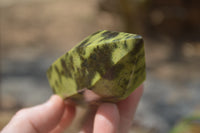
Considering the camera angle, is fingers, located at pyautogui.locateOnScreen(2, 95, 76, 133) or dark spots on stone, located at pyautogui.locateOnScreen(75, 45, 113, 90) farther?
fingers, located at pyautogui.locateOnScreen(2, 95, 76, 133)

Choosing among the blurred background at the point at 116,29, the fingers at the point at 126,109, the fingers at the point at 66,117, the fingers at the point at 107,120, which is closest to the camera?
the fingers at the point at 107,120

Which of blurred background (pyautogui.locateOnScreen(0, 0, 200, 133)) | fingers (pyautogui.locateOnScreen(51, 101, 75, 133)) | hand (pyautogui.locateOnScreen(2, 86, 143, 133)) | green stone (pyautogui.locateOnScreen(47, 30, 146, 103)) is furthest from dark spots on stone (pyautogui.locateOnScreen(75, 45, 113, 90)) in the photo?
blurred background (pyautogui.locateOnScreen(0, 0, 200, 133))

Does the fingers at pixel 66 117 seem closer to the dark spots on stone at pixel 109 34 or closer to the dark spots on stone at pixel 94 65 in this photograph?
the dark spots on stone at pixel 94 65

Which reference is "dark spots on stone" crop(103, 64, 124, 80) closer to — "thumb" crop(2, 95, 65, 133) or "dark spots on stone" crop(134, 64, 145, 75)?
"dark spots on stone" crop(134, 64, 145, 75)

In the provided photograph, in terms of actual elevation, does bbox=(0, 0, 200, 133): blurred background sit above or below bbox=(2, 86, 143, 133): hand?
below

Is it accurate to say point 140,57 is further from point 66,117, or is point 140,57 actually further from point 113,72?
point 66,117

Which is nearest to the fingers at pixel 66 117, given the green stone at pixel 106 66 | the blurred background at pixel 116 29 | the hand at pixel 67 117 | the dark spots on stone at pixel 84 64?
the hand at pixel 67 117

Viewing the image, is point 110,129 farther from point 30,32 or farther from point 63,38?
point 30,32
